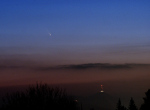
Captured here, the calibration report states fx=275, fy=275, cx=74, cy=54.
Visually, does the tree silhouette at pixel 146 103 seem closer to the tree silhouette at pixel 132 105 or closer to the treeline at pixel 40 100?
the tree silhouette at pixel 132 105

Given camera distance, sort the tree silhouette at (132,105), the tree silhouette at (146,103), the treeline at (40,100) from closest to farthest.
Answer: the treeline at (40,100) → the tree silhouette at (146,103) → the tree silhouette at (132,105)

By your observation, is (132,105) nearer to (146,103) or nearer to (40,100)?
(146,103)

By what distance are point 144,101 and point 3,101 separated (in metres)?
18.5

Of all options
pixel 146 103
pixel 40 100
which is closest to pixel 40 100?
pixel 40 100

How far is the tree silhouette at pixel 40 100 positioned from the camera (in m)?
23.4

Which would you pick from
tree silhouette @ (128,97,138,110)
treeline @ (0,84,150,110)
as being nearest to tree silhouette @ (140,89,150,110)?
tree silhouette @ (128,97,138,110)

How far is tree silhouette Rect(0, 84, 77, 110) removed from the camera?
923 inches

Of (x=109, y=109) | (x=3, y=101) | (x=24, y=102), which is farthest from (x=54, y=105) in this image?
(x=109, y=109)

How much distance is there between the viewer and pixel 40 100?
2394 centimetres

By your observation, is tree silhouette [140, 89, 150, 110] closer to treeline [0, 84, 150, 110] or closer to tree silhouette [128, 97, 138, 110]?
tree silhouette [128, 97, 138, 110]

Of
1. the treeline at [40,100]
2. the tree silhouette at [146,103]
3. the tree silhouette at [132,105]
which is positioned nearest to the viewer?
the treeline at [40,100]

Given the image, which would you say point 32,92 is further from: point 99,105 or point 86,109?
point 99,105

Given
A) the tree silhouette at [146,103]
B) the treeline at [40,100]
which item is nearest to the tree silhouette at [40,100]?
the treeline at [40,100]

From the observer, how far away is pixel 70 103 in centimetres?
2400
